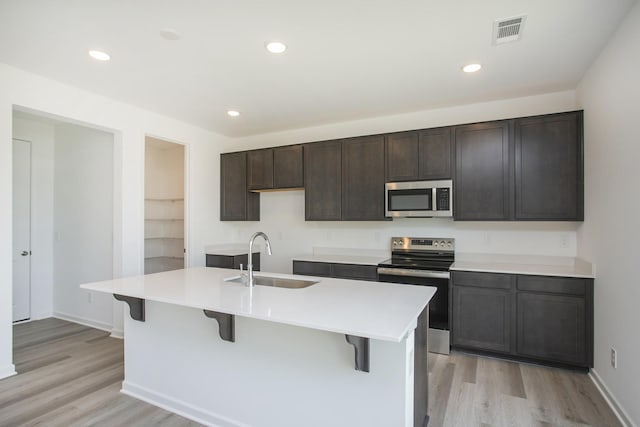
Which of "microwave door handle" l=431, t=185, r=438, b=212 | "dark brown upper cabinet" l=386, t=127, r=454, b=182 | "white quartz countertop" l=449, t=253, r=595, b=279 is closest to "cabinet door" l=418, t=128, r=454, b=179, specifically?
"dark brown upper cabinet" l=386, t=127, r=454, b=182

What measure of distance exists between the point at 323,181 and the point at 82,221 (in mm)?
3080

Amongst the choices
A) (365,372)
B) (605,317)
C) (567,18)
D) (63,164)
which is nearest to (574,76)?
(567,18)

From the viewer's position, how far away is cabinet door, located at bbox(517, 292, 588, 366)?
9.66 feet

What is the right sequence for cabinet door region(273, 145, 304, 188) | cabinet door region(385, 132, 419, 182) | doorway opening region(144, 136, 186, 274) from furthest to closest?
doorway opening region(144, 136, 186, 274)
cabinet door region(273, 145, 304, 188)
cabinet door region(385, 132, 419, 182)

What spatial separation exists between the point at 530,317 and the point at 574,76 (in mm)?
2153

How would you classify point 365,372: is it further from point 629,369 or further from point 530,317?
point 530,317

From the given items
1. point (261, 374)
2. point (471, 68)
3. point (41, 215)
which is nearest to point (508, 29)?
point (471, 68)

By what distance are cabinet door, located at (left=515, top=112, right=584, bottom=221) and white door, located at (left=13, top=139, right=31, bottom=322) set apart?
5.72 meters

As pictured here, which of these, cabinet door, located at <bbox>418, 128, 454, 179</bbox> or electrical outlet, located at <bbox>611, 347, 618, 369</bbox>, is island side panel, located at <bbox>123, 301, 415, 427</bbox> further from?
cabinet door, located at <bbox>418, 128, 454, 179</bbox>

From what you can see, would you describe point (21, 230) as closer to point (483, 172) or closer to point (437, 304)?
point (437, 304)

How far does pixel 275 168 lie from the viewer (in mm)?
4680

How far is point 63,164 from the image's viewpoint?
4.62 m

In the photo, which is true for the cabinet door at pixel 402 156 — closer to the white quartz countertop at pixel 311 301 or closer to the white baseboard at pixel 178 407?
the white quartz countertop at pixel 311 301

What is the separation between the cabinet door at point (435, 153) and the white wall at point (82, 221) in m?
3.56
